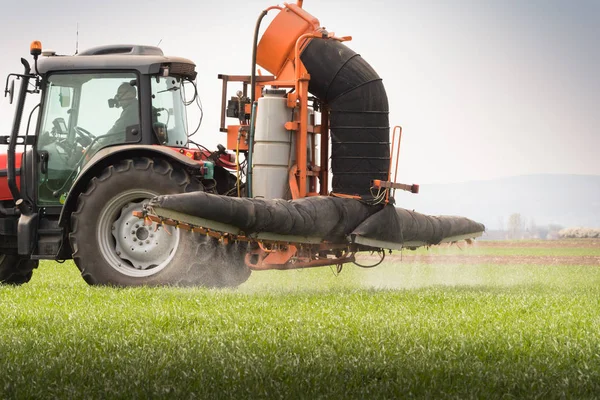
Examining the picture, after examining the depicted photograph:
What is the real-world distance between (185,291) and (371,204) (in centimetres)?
261

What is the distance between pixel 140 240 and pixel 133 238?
0.32ft

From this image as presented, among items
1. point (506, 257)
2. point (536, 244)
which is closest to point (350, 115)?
point (506, 257)

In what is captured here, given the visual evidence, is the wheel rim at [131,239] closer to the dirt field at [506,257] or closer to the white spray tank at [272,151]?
the white spray tank at [272,151]

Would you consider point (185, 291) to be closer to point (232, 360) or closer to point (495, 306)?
point (495, 306)

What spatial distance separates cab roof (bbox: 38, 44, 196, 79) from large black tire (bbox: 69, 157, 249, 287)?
1.34 m

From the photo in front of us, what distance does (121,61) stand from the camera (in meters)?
12.7

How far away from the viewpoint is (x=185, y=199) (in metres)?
10.3

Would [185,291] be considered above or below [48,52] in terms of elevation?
below

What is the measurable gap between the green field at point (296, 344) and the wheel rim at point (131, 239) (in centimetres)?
65

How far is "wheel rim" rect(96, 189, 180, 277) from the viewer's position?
1220 cm

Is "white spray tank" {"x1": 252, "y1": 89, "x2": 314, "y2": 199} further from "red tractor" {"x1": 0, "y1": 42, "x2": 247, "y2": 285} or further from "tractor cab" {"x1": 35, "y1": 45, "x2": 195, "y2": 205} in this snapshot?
"tractor cab" {"x1": 35, "y1": 45, "x2": 195, "y2": 205}

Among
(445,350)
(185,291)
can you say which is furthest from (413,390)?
(185,291)

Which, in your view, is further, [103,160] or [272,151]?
[103,160]

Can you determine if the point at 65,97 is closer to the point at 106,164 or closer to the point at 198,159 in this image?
the point at 106,164
